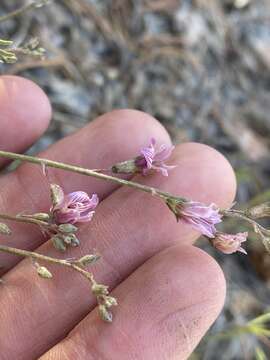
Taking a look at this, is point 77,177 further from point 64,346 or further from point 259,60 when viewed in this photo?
point 259,60

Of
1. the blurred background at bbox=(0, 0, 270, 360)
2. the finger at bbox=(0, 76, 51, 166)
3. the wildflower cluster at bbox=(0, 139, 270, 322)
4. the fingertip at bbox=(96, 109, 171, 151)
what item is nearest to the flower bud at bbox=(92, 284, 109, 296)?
the wildflower cluster at bbox=(0, 139, 270, 322)

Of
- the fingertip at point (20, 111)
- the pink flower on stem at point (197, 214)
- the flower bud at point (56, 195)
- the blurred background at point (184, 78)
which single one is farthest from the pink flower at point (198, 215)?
the blurred background at point (184, 78)

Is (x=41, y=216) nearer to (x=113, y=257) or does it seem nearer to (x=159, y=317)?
→ (x=113, y=257)

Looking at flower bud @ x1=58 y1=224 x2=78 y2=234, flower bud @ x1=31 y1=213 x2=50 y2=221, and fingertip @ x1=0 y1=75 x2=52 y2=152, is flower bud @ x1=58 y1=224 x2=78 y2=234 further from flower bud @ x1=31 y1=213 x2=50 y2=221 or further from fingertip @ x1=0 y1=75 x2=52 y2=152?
fingertip @ x1=0 y1=75 x2=52 y2=152

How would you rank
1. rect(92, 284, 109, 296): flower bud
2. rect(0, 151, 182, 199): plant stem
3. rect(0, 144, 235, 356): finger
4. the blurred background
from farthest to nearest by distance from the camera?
the blurred background → rect(0, 144, 235, 356): finger → rect(0, 151, 182, 199): plant stem → rect(92, 284, 109, 296): flower bud

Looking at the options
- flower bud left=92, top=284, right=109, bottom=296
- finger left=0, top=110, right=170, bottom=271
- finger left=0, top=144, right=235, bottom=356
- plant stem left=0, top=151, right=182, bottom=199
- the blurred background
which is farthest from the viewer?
the blurred background

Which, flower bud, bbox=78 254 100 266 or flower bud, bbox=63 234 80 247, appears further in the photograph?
flower bud, bbox=63 234 80 247

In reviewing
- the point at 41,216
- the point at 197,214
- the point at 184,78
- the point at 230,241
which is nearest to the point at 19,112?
the point at 41,216
